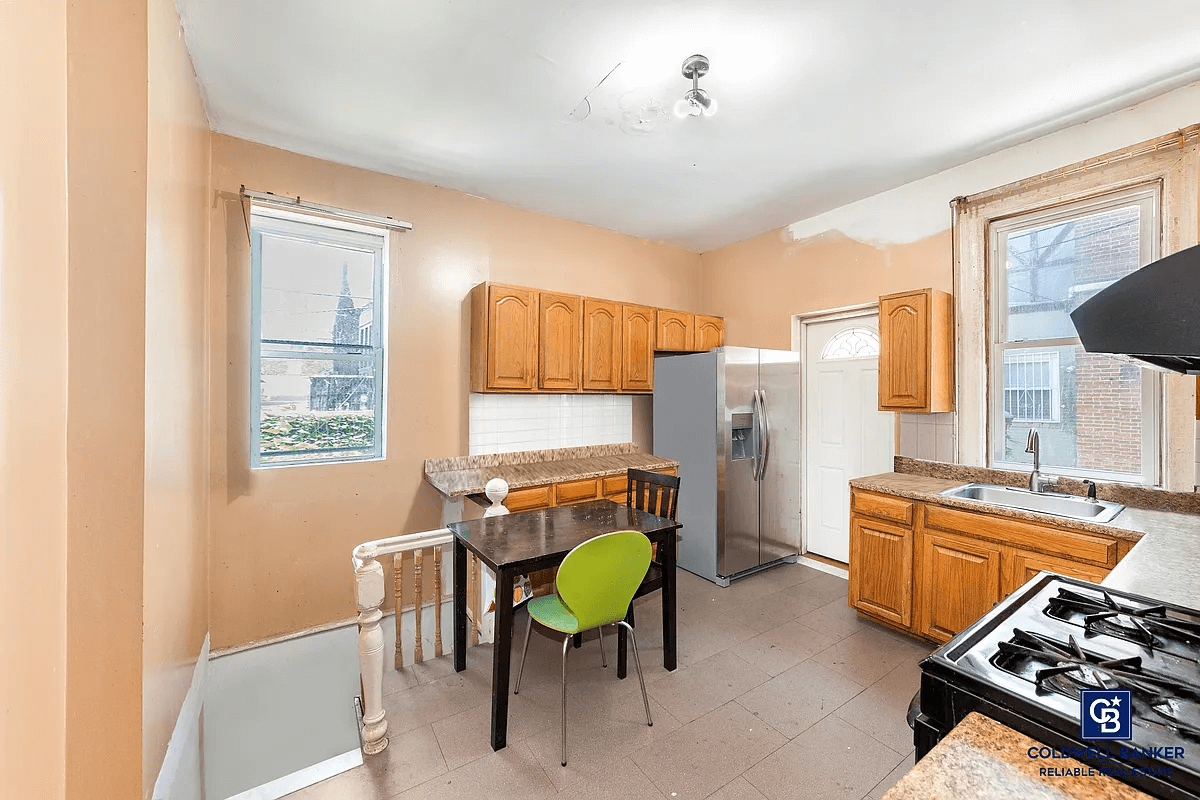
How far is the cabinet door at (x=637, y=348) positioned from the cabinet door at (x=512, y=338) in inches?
32.2

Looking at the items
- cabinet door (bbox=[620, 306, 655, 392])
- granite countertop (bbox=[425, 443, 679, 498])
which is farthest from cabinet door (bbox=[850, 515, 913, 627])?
cabinet door (bbox=[620, 306, 655, 392])

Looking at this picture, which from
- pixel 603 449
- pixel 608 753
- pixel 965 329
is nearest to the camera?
pixel 608 753

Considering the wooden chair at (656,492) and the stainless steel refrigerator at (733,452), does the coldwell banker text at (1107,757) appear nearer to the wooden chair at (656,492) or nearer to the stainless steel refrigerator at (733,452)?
the wooden chair at (656,492)

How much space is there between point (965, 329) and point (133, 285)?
4028 mm

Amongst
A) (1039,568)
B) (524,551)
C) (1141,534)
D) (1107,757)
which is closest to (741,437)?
(1039,568)

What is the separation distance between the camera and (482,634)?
109 inches

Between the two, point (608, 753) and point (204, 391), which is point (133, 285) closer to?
point (204, 391)

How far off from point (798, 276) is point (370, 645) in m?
3.85

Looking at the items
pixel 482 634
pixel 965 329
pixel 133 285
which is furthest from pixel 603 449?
pixel 133 285

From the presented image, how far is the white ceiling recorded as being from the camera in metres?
1.84

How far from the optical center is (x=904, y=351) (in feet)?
10.0

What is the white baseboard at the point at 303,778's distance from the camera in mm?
1742

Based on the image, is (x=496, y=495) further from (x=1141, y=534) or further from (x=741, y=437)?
(x=1141, y=534)

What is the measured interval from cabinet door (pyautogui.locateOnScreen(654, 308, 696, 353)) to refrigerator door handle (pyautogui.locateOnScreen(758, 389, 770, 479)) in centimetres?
86
